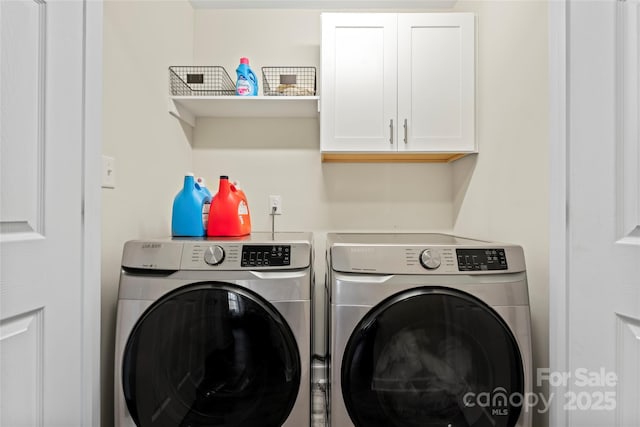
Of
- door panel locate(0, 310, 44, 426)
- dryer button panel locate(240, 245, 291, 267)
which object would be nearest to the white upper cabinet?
dryer button panel locate(240, 245, 291, 267)

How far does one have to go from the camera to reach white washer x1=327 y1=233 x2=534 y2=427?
3.57 ft

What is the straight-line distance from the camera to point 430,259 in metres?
1.12

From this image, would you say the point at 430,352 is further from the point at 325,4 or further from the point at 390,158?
the point at 325,4

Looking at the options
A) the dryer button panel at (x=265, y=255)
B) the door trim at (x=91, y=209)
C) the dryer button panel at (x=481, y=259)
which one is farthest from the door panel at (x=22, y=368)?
the dryer button panel at (x=481, y=259)

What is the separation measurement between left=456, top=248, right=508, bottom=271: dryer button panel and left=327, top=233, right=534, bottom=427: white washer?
1.7 inches

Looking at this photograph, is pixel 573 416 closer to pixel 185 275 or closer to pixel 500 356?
pixel 500 356

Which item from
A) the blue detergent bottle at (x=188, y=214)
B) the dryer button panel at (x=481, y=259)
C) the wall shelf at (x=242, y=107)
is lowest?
the dryer button panel at (x=481, y=259)

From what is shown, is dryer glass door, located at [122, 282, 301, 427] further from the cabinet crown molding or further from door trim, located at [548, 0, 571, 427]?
the cabinet crown molding

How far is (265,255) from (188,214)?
50 cm

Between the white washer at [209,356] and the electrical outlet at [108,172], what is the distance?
0.39 m

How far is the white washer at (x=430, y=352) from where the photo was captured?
1089 millimetres

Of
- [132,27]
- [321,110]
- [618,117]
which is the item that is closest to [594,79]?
[618,117]

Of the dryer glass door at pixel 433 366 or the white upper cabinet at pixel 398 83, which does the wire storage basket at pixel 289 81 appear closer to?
the white upper cabinet at pixel 398 83

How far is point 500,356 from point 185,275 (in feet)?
3.50
